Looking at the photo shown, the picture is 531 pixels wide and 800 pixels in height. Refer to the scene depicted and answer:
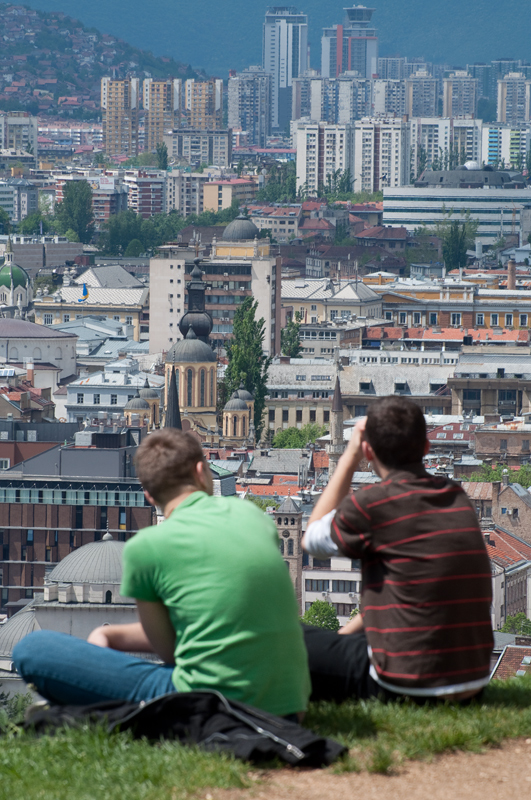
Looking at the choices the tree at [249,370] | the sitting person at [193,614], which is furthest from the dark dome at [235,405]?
the sitting person at [193,614]

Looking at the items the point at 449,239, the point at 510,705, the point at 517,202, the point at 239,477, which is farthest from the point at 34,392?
the point at 517,202

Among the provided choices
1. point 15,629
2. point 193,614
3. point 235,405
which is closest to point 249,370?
point 235,405

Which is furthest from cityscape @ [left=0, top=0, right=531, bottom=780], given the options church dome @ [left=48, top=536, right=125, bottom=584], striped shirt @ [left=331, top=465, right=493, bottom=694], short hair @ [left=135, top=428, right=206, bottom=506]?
short hair @ [left=135, top=428, right=206, bottom=506]

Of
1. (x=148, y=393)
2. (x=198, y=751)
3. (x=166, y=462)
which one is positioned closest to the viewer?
(x=198, y=751)

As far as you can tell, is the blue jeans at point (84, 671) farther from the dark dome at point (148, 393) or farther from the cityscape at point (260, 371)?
the dark dome at point (148, 393)

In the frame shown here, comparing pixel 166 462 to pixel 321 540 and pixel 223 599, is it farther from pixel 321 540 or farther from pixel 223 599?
pixel 321 540

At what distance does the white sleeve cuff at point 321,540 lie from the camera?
8.24 m

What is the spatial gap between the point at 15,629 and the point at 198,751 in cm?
3352

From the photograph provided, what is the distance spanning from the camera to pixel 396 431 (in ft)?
26.8

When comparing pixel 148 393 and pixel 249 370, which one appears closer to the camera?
pixel 249 370

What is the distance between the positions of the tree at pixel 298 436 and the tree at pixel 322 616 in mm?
28444

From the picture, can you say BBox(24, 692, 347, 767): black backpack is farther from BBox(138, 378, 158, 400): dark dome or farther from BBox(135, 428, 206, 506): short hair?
BBox(138, 378, 158, 400): dark dome

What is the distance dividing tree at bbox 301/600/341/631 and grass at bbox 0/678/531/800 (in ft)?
125

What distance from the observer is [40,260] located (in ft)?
506
